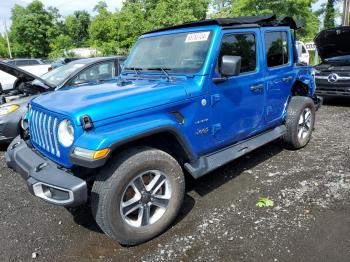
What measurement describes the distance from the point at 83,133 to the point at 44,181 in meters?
0.53

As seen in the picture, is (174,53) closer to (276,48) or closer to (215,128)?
(215,128)

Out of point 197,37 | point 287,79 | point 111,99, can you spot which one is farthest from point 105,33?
point 111,99

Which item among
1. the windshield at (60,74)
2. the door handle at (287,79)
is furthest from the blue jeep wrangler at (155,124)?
the windshield at (60,74)

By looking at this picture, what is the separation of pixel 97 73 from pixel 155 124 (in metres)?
4.08

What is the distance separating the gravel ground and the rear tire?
Answer: 48cm

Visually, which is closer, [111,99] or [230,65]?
[111,99]

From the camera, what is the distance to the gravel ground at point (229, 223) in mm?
2951

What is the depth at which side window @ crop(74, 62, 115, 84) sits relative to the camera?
Result: 6367mm

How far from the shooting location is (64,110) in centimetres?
283

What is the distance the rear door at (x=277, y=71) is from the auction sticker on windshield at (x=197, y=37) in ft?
3.83

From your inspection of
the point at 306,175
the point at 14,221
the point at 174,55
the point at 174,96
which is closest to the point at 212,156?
the point at 174,96

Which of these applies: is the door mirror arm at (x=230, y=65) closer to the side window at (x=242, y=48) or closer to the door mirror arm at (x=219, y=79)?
the door mirror arm at (x=219, y=79)

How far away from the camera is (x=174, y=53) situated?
386cm

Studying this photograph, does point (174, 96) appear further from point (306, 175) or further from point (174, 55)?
point (306, 175)
